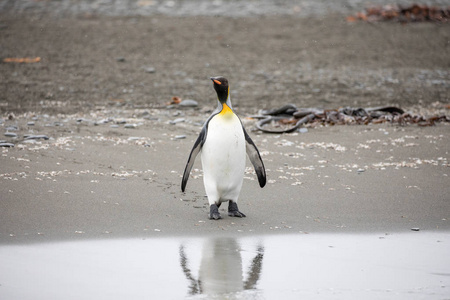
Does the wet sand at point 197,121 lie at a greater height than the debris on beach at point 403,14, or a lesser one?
lesser

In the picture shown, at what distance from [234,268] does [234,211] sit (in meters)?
0.99

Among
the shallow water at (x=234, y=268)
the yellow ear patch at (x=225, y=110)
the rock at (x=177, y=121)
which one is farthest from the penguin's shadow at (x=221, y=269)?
the rock at (x=177, y=121)

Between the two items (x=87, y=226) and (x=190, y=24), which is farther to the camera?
(x=190, y=24)

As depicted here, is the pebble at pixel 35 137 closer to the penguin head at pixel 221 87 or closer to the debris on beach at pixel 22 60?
the penguin head at pixel 221 87

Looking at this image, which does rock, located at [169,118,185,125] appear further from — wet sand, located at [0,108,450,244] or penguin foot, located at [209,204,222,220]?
penguin foot, located at [209,204,222,220]

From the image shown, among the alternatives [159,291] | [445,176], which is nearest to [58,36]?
[445,176]

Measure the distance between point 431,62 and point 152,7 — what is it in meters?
6.36

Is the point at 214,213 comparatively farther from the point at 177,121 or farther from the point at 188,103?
the point at 188,103

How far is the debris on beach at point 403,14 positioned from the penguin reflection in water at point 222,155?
31.9 feet

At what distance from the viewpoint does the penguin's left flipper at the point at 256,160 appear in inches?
185

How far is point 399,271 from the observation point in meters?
3.53

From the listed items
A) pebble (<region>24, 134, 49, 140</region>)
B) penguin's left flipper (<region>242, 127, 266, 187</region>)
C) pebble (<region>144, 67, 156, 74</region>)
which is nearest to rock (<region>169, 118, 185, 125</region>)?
pebble (<region>24, 134, 49, 140</region>)

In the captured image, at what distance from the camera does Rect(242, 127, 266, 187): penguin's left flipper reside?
4.69m

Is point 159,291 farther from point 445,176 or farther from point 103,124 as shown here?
point 103,124
